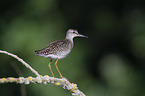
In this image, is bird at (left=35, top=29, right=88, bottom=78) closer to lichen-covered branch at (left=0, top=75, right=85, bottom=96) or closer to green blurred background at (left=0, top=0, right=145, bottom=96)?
lichen-covered branch at (left=0, top=75, right=85, bottom=96)

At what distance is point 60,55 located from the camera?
10.4 feet

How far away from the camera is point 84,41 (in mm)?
13141

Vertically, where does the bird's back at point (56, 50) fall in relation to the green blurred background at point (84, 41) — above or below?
below

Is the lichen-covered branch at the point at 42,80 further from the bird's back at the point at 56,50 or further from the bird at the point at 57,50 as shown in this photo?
the bird's back at the point at 56,50

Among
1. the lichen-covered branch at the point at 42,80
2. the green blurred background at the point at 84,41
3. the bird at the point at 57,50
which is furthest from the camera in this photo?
the green blurred background at the point at 84,41

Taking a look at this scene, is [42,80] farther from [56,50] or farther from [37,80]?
[56,50]

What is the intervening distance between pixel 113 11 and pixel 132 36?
110 inches

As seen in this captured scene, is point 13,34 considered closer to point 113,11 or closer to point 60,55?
point 113,11

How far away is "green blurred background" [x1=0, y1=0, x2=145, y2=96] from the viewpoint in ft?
36.6

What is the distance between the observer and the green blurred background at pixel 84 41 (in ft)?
36.6

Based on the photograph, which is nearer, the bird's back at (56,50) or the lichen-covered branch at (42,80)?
the lichen-covered branch at (42,80)

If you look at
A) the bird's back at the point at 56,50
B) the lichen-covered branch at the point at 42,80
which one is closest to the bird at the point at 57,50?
the bird's back at the point at 56,50

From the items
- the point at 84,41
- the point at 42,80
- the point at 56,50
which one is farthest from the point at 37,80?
the point at 84,41

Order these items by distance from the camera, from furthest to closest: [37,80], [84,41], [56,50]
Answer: [84,41] → [56,50] → [37,80]
